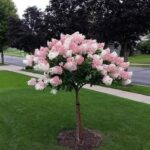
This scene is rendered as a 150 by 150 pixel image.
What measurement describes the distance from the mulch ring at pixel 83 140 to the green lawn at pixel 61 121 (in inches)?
5.4

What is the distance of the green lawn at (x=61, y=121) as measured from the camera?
23.9 ft

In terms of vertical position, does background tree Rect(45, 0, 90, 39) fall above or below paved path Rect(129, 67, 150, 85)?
above

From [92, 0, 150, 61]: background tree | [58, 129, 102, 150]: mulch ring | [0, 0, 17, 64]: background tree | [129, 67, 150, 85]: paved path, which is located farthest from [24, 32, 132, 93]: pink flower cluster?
[0, 0, 17, 64]: background tree

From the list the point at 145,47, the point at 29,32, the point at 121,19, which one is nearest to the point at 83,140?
the point at 121,19

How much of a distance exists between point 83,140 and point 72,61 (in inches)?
71.5

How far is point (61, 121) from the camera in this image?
863 cm

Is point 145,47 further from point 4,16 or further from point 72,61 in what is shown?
point 72,61

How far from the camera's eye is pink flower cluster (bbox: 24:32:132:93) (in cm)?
638

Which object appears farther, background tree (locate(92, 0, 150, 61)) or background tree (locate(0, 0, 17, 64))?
background tree (locate(0, 0, 17, 64))

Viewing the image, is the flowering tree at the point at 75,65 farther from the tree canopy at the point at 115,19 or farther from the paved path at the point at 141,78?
the paved path at the point at 141,78

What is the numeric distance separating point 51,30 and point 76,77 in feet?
61.1

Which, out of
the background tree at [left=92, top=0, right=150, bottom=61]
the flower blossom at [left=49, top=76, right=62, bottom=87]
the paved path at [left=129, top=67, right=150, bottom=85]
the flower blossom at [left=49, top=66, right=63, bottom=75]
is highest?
the background tree at [left=92, top=0, right=150, bottom=61]

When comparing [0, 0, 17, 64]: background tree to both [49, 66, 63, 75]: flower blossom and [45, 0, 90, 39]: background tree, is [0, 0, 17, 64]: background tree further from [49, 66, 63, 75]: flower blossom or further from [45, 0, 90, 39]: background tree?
[49, 66, 63, 75]: flower blossom

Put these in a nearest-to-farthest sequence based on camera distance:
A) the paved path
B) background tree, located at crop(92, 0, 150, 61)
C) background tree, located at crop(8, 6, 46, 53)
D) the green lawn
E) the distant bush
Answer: the green lawn < background tree, located at crop(92, 0, 150, 61) < the paved path < background tree, located at crop(8, 6, 46, 53) < the distant bush
